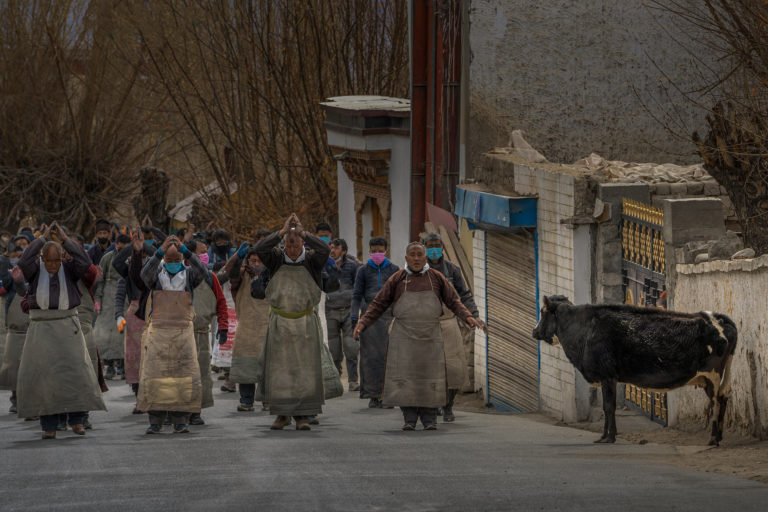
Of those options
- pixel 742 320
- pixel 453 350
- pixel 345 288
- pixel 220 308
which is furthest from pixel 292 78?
pixel 742 320

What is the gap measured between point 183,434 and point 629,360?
3868 mm

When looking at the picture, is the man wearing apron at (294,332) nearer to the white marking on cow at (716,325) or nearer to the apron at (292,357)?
the apron at (292,357)

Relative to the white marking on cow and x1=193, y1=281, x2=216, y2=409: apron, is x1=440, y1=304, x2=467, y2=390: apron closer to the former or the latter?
x1=193, y1=281, x2=216, y2=409: apron

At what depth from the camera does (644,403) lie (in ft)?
40.5

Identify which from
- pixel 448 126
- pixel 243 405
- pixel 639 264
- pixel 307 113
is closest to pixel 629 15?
pixel 448 126

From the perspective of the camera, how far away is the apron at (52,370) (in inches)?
446

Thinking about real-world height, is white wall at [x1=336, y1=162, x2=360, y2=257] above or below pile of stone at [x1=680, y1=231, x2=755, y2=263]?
below

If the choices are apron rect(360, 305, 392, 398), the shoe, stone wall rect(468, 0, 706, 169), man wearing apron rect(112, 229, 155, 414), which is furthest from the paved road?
stone wall rect(468, 0, 706, 169)

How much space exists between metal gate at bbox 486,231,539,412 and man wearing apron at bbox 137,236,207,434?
4.58m

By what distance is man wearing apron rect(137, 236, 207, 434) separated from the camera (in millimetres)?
11367

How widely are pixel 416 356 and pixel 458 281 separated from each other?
1.07 metres

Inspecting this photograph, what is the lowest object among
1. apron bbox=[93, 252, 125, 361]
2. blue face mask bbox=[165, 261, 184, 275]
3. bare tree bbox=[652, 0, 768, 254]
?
apron bbox=[93, 252, 125, 361]

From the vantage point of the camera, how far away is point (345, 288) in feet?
52.0

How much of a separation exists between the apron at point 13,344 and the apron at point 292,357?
11.0 ft
